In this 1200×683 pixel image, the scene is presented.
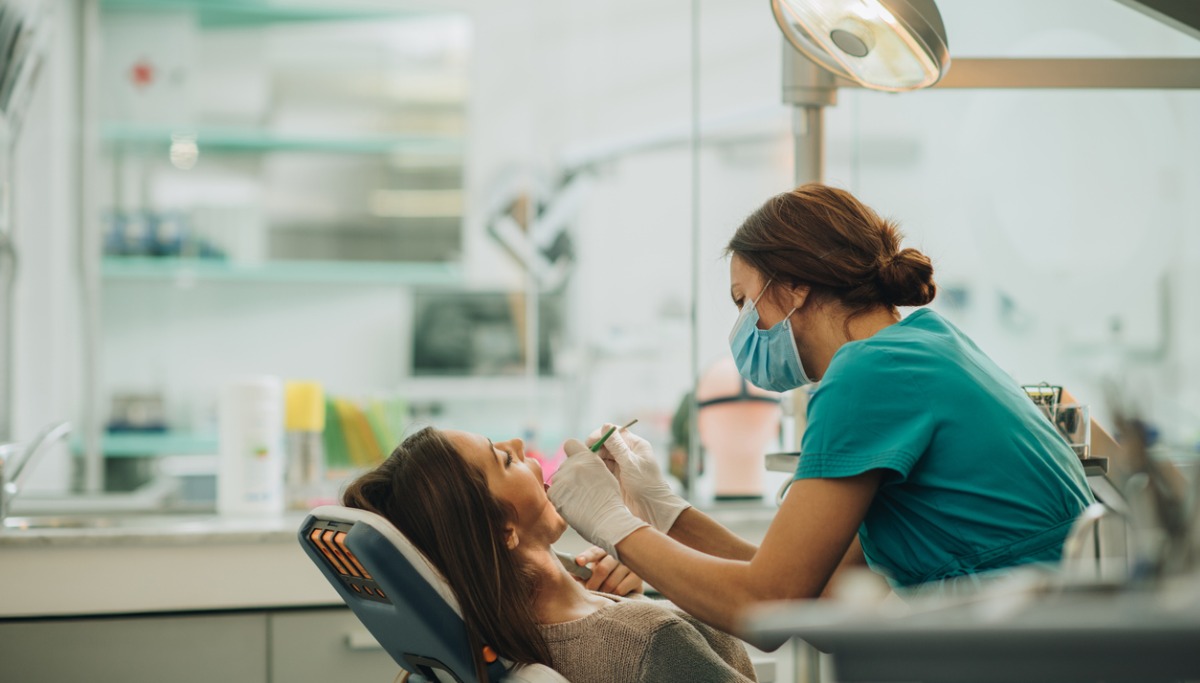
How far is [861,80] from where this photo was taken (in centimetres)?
158

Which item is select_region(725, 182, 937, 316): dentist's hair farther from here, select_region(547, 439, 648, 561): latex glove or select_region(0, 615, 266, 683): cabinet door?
select_region(0, 615, 266, 683): cabinet door

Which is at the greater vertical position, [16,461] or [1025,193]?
[1025,193]

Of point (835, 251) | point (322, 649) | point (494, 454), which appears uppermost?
point (835, 251)

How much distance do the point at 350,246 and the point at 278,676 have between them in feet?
Result: 7.68

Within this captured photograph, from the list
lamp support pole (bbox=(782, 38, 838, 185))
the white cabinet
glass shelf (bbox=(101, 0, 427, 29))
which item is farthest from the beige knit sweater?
glass shelf (bbox=(101, 0, 427, 29))

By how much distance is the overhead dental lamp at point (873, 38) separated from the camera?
1401 millimetres

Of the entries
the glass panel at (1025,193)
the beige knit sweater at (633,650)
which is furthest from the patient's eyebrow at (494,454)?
the glass panel at (1025,193)

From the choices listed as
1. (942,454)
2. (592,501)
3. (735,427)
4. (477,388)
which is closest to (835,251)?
(942,454)

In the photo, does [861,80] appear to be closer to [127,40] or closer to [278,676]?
[278,676]

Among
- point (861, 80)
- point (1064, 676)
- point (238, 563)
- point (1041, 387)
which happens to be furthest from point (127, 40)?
point (1064, 676)

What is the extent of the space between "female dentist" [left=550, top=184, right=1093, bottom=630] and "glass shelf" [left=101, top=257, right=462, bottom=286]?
2613 mm

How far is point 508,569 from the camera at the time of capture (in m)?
1.36

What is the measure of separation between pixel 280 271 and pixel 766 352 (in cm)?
274

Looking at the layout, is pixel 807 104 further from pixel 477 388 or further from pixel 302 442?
pixel 477 388
